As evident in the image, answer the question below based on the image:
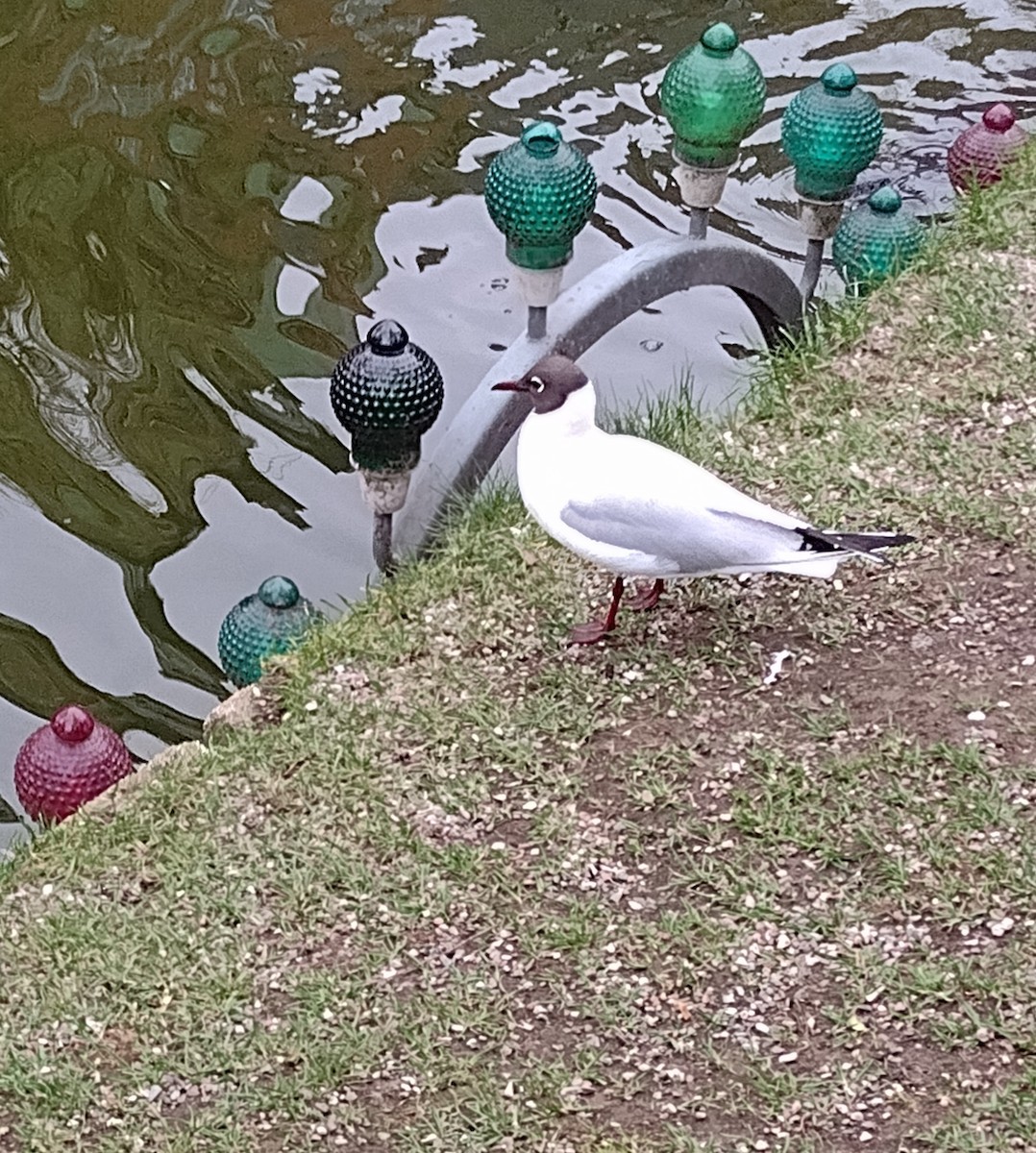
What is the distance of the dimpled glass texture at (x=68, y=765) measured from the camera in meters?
4.07

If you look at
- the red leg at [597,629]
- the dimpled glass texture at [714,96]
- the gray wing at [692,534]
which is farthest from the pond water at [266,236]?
the gray wing at [692,534]

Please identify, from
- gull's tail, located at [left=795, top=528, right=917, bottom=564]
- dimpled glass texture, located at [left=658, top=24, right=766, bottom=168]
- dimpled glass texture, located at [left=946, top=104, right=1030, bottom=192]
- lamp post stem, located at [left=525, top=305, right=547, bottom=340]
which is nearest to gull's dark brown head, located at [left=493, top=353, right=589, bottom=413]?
gull's tail, located at [left=795, top=528, right=917, bottom=564]

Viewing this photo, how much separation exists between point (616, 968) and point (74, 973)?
1.07m

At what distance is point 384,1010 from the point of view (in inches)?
131

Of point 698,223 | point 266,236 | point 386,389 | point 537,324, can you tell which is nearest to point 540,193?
point 537,324

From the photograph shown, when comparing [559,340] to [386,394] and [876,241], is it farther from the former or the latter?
[876,241]

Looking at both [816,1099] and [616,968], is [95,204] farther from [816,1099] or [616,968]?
[816,1099]

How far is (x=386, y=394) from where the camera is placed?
4328mm

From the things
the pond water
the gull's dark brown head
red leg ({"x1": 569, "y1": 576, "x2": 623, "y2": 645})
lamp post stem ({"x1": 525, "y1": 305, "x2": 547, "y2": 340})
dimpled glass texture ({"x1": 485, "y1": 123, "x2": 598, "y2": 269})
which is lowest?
the pond water

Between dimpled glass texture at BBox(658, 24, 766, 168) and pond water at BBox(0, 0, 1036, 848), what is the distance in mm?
1244

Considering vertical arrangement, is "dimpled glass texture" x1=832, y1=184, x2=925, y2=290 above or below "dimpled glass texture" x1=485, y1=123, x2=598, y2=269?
below

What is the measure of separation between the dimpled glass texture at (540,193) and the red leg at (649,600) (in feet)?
3.29

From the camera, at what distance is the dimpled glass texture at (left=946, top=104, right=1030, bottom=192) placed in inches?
240

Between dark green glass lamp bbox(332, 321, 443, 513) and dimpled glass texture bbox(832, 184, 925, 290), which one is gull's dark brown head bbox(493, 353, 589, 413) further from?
dimpled glass texture bbox(832, 184, 925, 290)
